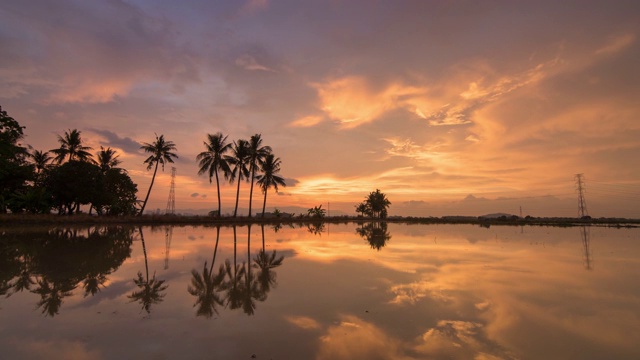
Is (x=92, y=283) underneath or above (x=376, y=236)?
underneath

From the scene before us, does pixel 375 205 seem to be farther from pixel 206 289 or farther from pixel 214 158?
pixel 206 289

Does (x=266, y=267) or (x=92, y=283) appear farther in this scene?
(x=266, y=267)

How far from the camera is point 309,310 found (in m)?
6.64

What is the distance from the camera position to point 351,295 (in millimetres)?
7883

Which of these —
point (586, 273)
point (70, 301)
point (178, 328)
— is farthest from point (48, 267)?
point (586, 273)

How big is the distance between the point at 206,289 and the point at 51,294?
343cm

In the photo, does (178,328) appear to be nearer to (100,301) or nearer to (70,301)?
(100,301)

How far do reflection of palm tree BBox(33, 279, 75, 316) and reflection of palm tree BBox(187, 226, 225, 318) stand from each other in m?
2.65

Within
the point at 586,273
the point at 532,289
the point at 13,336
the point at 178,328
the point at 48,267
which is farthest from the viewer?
the point at 586,273

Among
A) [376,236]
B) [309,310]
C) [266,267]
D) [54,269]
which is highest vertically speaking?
[376,236]

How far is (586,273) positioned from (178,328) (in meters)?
13.6

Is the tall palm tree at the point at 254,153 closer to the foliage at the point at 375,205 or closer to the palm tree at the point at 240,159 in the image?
the palm tree at the point at 240,159

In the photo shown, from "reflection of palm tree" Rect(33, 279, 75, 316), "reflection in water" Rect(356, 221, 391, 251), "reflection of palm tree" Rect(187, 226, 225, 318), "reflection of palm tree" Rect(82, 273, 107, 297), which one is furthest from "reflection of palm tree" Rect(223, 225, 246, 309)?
"reflection in water" Rect(356, 221, 391, 251)

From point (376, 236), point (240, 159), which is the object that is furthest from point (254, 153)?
point (376, 236)
